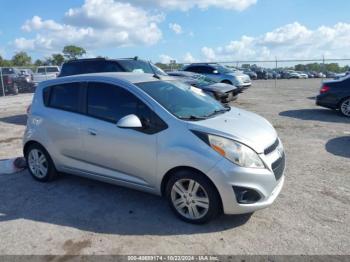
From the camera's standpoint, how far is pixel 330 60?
2667 cm

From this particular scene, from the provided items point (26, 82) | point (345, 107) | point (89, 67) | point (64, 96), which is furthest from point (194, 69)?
point (64, 96)

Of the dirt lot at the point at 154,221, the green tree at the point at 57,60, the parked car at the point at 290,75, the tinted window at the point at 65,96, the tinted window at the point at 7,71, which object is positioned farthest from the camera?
the green tree at the point at 57,60

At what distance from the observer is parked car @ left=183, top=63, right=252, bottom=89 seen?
1658cm

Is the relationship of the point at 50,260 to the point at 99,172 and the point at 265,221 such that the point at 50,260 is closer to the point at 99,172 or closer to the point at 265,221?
the point at 99,172

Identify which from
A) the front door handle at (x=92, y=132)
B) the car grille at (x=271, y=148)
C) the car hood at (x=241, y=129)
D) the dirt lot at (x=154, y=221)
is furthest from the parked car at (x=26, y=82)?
the car grille at (x=271, y=148)

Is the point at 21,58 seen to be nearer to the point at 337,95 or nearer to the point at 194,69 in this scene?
the point at 194,69

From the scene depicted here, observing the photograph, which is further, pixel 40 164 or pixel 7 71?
pixel 7 71

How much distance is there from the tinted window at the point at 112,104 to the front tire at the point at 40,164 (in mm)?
1236

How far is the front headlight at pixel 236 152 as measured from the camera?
11.4 ft

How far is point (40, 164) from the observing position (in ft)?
17.0

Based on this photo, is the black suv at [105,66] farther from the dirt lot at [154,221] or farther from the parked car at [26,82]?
the parked car at [26,82]

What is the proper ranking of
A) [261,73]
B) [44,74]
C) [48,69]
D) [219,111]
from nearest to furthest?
1. [219,111]
2. [44,74]
3. [48,69]
4. [261,73]

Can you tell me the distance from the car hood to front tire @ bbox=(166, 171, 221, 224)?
0.54 m

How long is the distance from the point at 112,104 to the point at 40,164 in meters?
1.83
